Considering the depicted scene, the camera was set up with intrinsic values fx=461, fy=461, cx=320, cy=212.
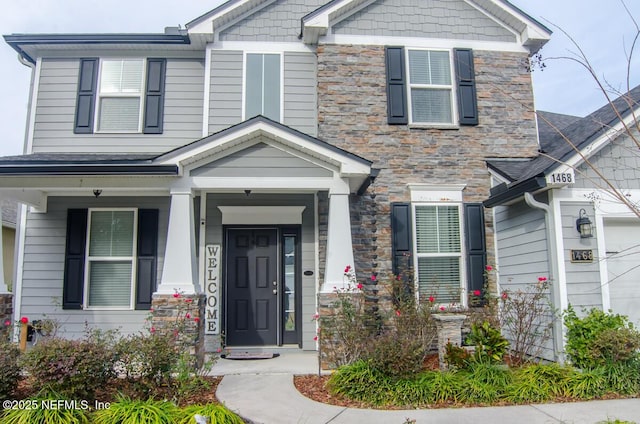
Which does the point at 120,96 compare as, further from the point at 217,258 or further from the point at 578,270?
the point at 578,270

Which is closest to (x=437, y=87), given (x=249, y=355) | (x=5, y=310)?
(x=249, y=355)

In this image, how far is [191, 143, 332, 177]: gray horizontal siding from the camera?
21.2 ft

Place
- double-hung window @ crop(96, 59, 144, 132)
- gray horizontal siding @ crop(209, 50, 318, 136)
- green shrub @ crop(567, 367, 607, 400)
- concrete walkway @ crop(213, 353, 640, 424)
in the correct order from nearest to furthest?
concrete walkway @ crop(213, 353, 640, 424) → green shrub @ crop(567, 367, 607, 400) → gray horizontal siding @ crop(209, 50, 318, 136) → double-hung window @ crop(96, 59, 144, 132)

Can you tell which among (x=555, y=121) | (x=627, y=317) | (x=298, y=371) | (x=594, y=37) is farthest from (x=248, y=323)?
(x=555, y=121)

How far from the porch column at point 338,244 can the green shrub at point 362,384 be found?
4.35 ft

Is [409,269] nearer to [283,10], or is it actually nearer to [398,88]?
[398,88]

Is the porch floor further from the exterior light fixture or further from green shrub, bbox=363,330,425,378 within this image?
the exterior light fixture

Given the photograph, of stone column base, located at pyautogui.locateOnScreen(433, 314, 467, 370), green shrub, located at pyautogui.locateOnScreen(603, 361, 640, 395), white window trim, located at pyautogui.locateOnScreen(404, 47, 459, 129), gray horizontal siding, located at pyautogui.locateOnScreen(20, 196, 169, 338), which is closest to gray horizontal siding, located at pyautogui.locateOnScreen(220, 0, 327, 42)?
white window trim, located at pyautogui.locateOnScreen(404, 47, 459, 129)

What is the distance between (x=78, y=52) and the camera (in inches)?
330

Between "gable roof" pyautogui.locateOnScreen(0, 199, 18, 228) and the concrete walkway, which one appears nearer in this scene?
the concrete walkway

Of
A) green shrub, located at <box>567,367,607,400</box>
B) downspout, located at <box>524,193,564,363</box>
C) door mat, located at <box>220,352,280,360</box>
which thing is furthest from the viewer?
door mat, located at <box>220,352,280,360</box>

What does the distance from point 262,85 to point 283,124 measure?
4.35 ft

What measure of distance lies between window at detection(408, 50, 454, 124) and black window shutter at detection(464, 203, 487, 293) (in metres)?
1.66

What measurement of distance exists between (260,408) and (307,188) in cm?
298
